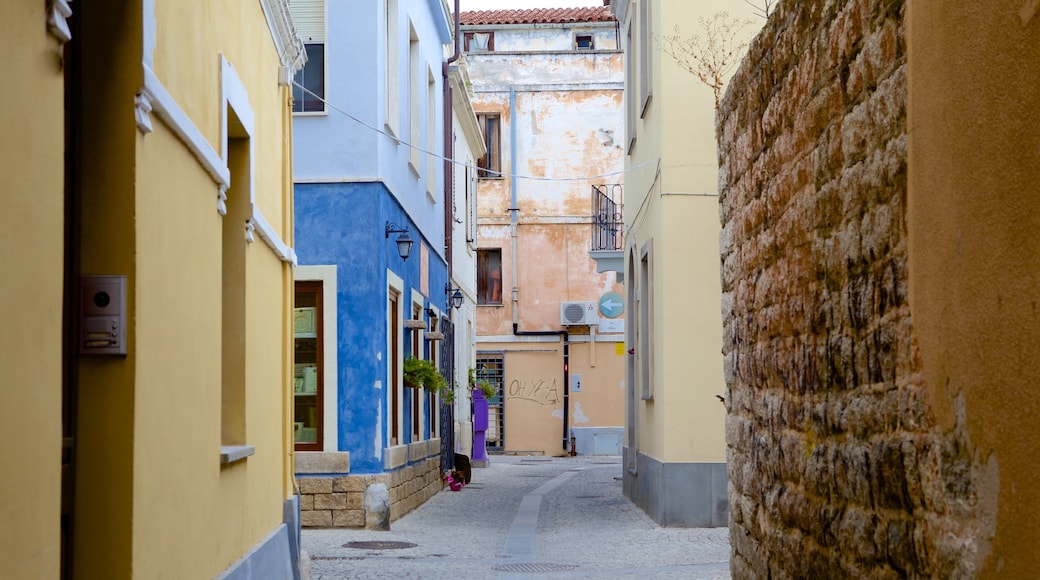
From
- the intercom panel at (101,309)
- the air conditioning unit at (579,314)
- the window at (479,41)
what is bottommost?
the intercom panel at (101,309)

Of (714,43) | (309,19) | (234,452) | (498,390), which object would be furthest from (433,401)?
(498,390)

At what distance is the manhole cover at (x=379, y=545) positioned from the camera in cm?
1193

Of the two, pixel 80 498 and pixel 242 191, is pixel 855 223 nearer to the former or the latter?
pixel 80 498

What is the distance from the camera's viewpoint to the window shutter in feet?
46.1

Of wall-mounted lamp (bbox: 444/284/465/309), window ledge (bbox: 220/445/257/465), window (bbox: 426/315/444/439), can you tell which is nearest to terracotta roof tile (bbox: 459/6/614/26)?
wall-mounted lamp (bbox: 444/284/465/309)

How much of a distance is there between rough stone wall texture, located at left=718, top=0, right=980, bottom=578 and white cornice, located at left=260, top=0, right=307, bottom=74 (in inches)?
121

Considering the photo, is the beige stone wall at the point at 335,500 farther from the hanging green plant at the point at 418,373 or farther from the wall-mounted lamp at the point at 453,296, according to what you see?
the wall-mounted lamp at the point at 453,296

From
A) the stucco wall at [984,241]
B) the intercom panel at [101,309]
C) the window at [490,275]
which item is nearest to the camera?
the stucco wall at [984,241]

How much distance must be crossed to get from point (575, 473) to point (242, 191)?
62.5 ft

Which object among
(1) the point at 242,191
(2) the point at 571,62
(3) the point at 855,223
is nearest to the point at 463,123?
(2) the point at 571,62

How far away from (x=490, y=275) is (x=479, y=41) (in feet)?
21.6

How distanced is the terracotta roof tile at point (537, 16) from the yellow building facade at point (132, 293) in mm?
28733

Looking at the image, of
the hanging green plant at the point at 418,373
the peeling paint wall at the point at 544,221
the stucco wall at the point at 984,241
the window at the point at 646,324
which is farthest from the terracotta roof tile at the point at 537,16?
the stucco wall at the point at 984,241

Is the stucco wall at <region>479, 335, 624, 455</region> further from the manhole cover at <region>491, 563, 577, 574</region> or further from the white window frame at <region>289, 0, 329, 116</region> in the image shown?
the manhole cover at <region>491, 563, 577, 574</region>
